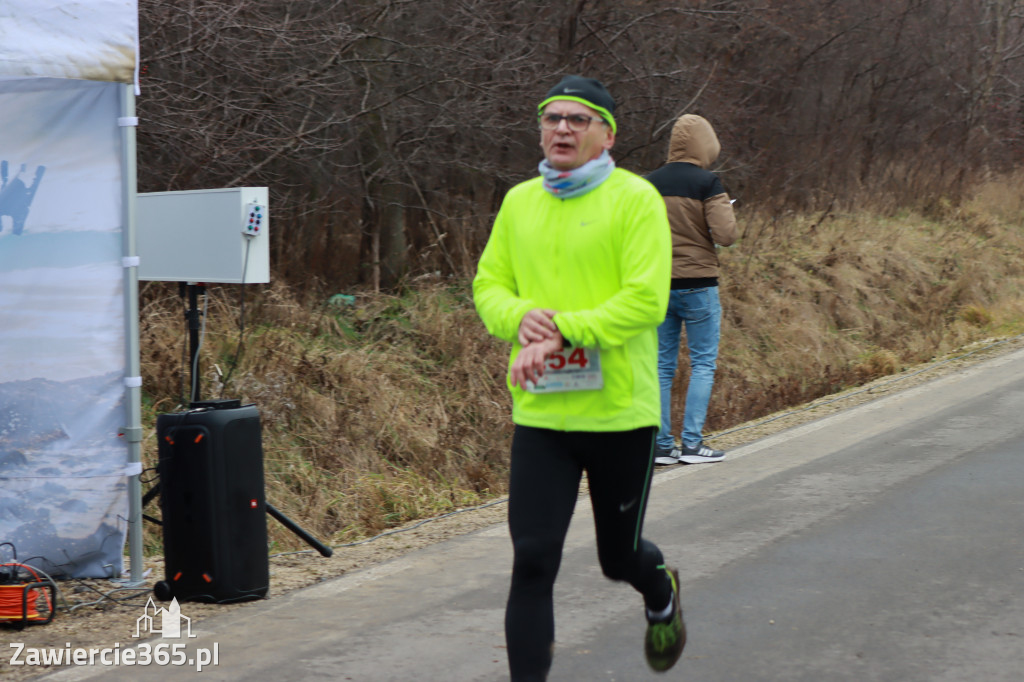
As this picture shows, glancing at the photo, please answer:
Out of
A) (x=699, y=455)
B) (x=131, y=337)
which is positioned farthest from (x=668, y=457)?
(x=131, y=337)

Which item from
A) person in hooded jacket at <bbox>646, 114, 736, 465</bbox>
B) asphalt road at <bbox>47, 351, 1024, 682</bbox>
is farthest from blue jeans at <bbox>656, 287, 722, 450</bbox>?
asphalt road at <bbox>47, 351, 1024, 682</bbox>

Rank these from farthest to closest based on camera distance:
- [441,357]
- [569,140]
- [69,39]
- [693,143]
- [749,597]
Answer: [441,357] < [693,143] < [749,597] < [69,39] < [569,140]

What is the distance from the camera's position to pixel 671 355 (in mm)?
8062

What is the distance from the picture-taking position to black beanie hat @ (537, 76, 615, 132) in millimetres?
3633

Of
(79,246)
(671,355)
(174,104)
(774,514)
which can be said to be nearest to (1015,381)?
(671,355)

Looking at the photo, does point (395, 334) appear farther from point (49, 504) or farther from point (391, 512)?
point (49, 504)

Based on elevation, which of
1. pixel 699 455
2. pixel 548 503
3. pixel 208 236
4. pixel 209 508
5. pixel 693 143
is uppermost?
pixel 693 143

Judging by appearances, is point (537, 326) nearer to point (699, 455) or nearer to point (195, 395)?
point (195, 395)

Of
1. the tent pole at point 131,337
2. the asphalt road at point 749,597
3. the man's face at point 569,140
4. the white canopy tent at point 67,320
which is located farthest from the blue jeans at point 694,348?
the man's face at point 569,140

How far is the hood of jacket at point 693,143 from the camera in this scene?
777cm

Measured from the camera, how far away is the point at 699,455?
26.3 ft

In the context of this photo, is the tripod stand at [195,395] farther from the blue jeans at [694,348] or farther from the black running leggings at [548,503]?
the blue jeans at [694,348]

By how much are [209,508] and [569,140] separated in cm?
256

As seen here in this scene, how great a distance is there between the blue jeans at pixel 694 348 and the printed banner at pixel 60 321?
3.83 metres
